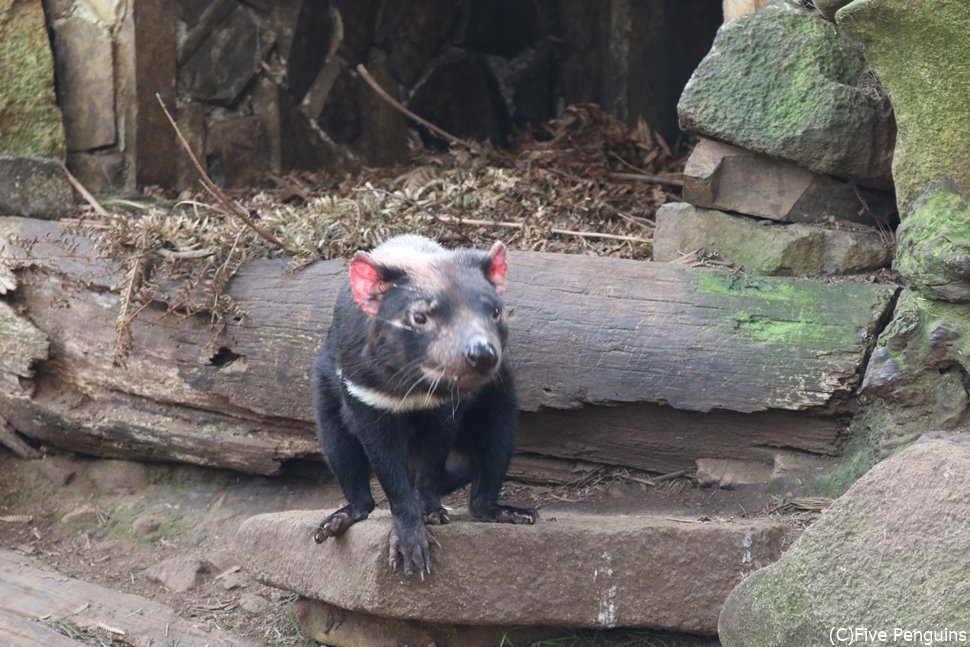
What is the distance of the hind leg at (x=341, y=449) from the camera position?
4410 millimetres

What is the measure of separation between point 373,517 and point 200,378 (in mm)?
1545

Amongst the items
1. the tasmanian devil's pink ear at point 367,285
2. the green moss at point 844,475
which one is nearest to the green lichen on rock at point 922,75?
the green moss at point 844,475

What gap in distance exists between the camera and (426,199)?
20.6ft

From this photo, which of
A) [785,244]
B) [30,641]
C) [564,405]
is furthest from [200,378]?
[785,244]

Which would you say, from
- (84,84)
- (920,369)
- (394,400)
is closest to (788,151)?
(920,369)

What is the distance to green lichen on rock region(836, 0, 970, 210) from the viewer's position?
397 centimetres

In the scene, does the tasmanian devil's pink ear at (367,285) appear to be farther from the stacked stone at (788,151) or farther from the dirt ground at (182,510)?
the stacked stone at (788,151)

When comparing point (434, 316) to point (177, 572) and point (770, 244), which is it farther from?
point (177, 572)

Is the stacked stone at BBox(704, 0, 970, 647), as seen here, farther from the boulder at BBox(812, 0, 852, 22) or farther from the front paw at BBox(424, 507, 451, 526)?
the front paw at BBox(424, 507, 451, 526)

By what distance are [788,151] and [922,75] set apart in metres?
0.84

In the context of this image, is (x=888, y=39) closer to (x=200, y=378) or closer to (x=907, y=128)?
(x=907, y=128)

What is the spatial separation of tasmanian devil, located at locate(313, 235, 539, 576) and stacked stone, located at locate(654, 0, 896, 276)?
4.49 ft

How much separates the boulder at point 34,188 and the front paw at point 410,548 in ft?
10.7

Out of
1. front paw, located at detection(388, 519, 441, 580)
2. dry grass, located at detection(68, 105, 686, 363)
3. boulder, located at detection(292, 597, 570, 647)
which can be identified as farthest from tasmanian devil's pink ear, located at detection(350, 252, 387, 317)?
dry grass, located at detection(68, 105, 686, 363)
